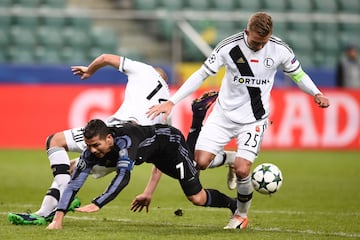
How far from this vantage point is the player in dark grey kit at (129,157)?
815 centimetres

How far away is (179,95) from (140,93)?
3.52 feet

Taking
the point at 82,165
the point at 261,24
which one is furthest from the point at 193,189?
the point at 261,24

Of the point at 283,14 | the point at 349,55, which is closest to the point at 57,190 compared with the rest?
the point at 349,55

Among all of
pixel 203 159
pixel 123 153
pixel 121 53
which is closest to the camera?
pixel 123 153

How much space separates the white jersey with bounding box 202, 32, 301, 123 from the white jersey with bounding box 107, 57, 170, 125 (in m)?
0.77

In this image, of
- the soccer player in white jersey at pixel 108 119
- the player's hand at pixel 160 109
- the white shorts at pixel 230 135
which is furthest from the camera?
the white shorts at pixel 230 135

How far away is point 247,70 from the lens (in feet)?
30.6

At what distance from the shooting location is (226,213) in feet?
35.6

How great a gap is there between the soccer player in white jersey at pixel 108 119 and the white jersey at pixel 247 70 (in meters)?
0.82

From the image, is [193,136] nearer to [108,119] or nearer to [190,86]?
[108,119]

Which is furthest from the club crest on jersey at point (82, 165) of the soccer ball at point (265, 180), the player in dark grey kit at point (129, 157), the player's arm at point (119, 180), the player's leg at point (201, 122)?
the player's leg at point (201, 122)

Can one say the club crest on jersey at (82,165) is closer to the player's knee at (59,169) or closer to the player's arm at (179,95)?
the player's arm at (179,95)

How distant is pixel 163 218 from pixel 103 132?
2.19m

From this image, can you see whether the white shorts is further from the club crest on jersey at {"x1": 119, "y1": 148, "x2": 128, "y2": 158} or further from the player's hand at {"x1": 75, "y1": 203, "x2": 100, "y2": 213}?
the player's hand at {"x1": 75, "y1": 203, "x2": 100, "y2": 213}
